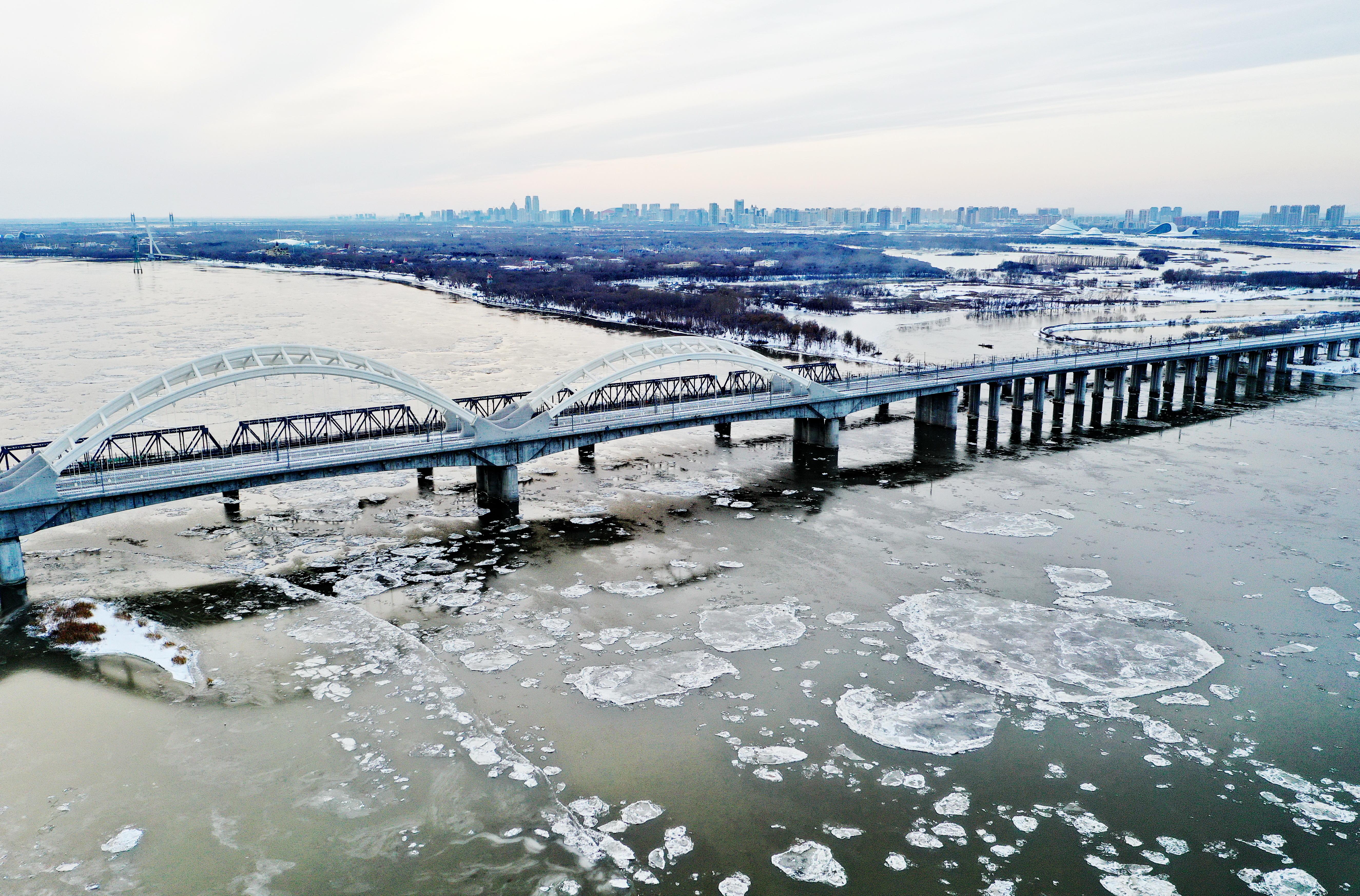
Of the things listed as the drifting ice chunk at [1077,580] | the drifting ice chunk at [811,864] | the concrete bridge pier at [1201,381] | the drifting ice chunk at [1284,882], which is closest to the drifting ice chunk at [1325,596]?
the drifting ice chunk at [1077,580]

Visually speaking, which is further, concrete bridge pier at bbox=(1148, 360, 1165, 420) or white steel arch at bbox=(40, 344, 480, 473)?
concrete bridge pier at bbox=(1148, 360, 1165, 420)

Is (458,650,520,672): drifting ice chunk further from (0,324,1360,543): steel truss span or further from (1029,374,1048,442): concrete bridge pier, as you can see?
(1029,374,1048,442): concrete bridge pier

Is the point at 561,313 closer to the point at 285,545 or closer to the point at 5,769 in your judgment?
the point at 285,545

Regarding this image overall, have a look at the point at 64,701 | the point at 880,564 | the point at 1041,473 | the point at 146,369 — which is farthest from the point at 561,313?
the point at 64,701

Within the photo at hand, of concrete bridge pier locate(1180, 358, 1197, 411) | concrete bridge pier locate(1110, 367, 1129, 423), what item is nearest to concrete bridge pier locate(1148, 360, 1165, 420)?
concrete bridge pier locate(1180, 358, 1197, 411)

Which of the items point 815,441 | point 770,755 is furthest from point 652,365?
point 770,755

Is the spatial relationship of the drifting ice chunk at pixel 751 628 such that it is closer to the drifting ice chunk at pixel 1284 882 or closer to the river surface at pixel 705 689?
the river surface at pixel 705 689
